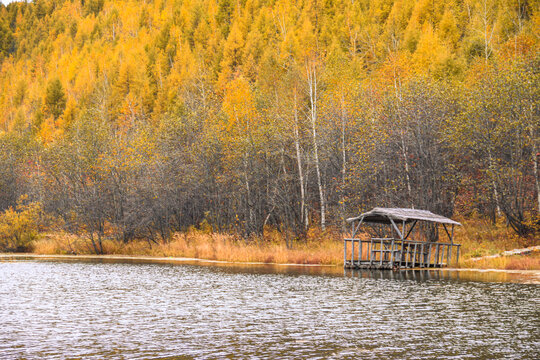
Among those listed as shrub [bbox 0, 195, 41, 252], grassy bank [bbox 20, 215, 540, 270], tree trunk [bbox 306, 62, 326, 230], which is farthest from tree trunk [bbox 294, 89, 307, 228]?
shrub [bbox 0, 195, 41, 252]

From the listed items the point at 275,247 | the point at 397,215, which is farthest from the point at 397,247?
the point at 275,247

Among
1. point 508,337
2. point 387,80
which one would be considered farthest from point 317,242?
point 508,337

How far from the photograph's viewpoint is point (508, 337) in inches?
590

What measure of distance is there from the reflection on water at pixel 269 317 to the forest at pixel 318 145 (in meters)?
11.1

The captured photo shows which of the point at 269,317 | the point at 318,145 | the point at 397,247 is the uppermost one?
the point at 318,145

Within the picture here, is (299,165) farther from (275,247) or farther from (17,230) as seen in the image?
(17,230)

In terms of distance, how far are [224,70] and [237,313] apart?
66.0 meters

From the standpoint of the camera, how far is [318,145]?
46.0m

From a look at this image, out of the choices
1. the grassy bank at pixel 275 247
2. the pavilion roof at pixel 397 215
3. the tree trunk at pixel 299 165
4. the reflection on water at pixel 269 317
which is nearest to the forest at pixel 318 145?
the tree trunk at pixel 299 165

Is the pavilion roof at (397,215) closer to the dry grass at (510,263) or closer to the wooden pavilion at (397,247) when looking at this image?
the wooden pavilion at (397,247)

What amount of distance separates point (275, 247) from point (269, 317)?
24.6 meters

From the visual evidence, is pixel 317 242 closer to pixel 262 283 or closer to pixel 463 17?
pixel 262 283

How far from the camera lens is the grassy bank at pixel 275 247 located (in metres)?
37.0

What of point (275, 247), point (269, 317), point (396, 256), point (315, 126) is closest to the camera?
point (269, 317)
